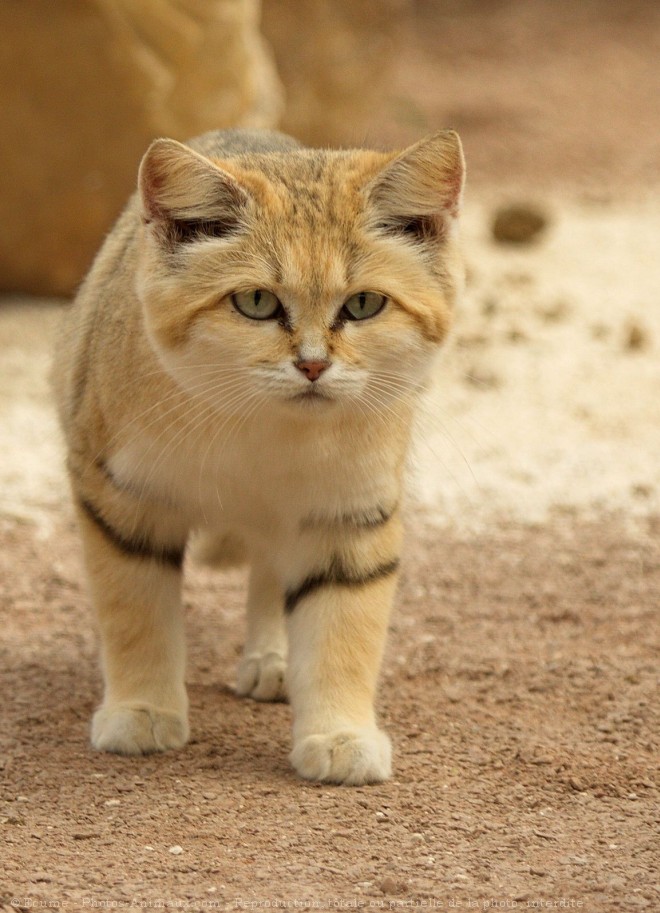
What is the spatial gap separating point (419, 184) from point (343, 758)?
138cm

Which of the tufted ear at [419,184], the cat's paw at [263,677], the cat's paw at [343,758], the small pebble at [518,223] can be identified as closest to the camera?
the tufted ear at [419,184]

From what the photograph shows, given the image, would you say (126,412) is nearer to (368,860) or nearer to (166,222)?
(166,222)

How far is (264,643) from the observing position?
13.0 feet

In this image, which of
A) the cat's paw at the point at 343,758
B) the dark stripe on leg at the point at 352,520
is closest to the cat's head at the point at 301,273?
the dark stripe on leg at the point at 352,520

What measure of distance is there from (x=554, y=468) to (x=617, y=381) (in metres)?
1.16

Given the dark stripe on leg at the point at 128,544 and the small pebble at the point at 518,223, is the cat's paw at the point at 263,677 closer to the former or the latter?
the dark stripe on leg at the point at 128,544

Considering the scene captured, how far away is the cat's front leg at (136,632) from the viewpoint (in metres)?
3.46

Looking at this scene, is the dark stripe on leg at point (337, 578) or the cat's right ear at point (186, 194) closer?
the cat's right ear at point (186, 194)

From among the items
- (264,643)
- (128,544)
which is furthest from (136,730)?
(264,643)

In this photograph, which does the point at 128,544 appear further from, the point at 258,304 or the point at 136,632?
the point at 258,304

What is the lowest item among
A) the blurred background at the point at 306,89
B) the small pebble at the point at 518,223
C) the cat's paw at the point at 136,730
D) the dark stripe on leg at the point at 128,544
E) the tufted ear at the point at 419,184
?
the cat's paw at the point at 136,730

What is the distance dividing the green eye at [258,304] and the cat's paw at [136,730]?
3.64ft

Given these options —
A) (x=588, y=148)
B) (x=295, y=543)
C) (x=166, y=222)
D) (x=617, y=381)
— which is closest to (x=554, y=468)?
(x=617, y=381)

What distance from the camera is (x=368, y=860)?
2848mm
